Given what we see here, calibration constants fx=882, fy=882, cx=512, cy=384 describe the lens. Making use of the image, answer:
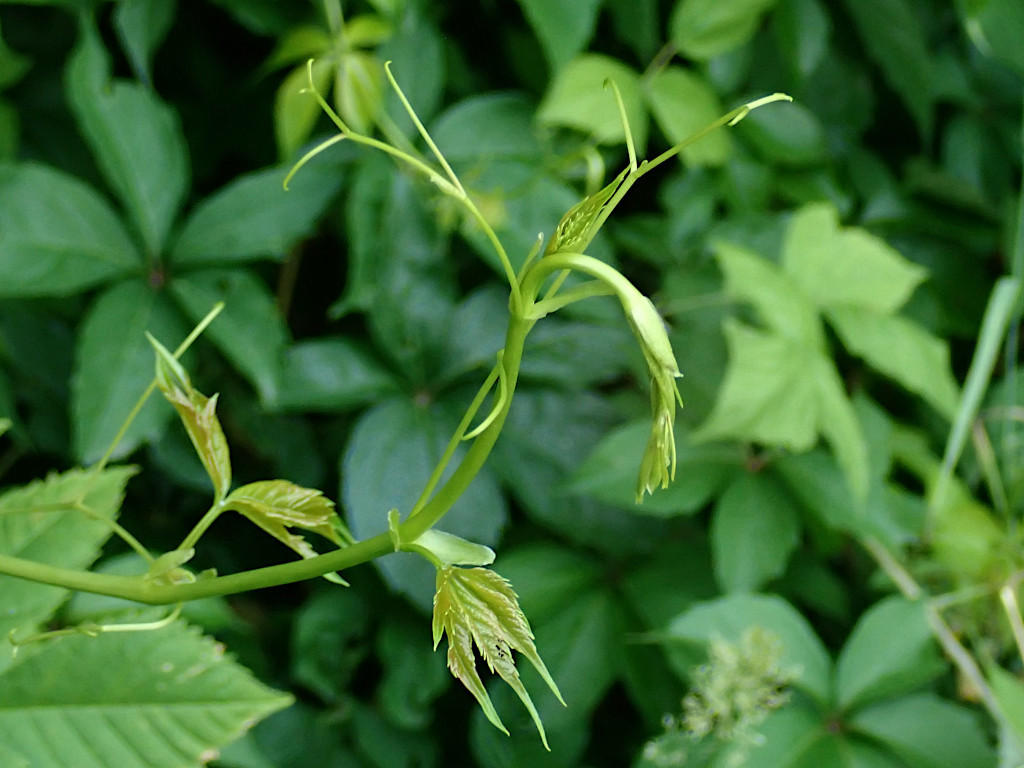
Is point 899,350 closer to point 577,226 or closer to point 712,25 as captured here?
point 712,25

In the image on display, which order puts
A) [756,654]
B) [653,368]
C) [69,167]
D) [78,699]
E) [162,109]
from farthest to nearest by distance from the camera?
[69,167] → [162,109] → [756,654] → [78,699] → [653,368]

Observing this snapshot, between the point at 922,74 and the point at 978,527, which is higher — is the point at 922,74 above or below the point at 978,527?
above

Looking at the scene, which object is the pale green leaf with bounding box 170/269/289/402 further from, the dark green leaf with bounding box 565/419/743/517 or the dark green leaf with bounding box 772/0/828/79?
the dark green leaf with bounding box 772/0/828/79

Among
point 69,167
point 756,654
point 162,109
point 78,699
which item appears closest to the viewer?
point 78,699

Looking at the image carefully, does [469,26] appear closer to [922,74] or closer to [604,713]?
[922,74]

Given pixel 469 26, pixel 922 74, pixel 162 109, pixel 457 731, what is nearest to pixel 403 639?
pixel 457 731

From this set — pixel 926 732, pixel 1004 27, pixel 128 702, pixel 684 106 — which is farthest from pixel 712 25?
pixel 128 702
